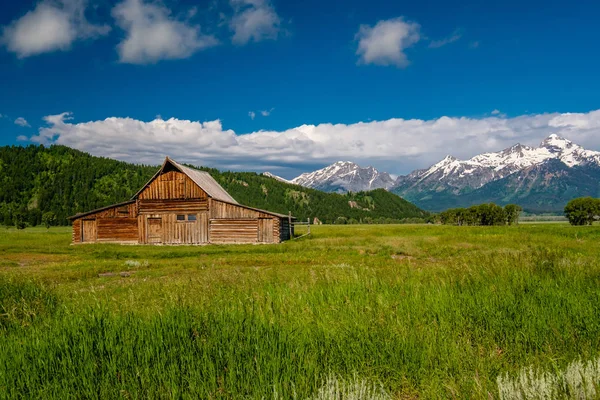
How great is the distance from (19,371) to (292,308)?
360cm

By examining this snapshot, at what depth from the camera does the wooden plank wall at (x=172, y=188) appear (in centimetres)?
4356

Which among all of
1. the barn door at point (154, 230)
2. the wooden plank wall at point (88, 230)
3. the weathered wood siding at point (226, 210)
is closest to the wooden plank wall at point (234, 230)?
the weathered wood siding at point (226, 210)

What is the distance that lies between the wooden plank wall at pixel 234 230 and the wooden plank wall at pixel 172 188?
3760 millimetres

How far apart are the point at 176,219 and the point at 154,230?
2.89m

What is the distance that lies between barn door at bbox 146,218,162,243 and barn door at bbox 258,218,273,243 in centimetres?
1194

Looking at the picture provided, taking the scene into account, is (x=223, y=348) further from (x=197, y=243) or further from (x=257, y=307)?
(x=197, y=243)

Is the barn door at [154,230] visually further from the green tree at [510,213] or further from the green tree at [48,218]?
the green tree at [510,213]

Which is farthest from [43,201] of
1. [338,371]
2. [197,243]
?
[338,371]

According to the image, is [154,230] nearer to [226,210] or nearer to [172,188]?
[172,188]

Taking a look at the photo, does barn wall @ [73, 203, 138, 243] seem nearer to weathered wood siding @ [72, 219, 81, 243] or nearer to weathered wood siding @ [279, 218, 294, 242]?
weathered wood siding @ [72, 219, 81, 243]

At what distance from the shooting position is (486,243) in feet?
102

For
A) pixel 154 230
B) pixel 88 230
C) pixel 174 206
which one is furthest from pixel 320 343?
pixel 88 230

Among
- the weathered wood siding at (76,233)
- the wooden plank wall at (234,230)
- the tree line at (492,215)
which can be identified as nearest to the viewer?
the wooden plank wall at (234,230)

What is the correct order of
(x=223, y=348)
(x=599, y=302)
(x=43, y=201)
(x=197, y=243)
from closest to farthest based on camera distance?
(x=223, y=348) < (x=599, y=302) < (x=197, y=243) < (x=43, y=201)
